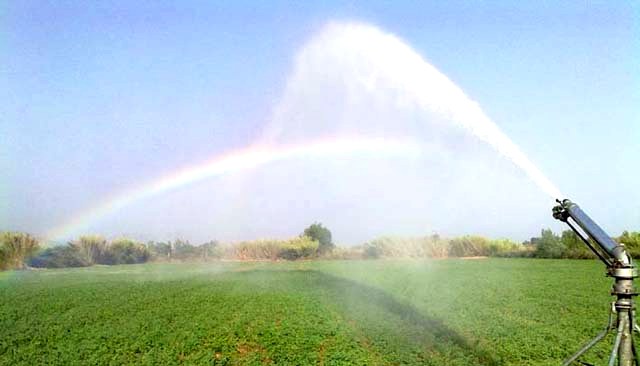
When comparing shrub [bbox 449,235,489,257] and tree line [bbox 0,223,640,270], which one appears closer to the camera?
tree line [bbox 0,223,640,270]

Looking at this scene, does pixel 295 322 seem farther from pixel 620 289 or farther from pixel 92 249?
pixel 92 249

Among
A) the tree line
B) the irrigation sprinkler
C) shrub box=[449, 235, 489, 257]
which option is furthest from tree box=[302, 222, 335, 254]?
the irrigation sprinkler

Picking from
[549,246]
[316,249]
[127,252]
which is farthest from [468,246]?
[127,252]

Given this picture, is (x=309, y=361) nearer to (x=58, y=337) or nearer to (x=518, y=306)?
(x=58, y=337)

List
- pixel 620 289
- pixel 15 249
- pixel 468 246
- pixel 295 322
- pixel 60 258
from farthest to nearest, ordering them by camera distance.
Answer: pixel 468 246 < pixel 60 258 < pixel 15 249 < pixel 295 322 < pixel 620 289

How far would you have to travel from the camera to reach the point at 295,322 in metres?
12.9

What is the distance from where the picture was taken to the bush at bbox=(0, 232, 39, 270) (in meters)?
27.8

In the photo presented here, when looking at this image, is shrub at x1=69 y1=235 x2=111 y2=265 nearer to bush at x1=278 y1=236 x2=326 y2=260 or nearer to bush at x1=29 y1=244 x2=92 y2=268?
bush at x1=29 y1=244 x2=92 y2=268

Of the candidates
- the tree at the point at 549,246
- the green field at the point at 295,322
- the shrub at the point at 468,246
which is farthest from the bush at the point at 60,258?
the tree at the point at 549,246

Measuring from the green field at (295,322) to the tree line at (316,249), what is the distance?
1416cm

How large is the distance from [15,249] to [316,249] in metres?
19.8

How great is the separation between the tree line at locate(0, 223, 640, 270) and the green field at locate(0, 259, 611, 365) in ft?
46.5

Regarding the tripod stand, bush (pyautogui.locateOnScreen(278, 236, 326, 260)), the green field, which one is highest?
bush (pyautogui.locateOnScreen(278, 236, 326, 260))

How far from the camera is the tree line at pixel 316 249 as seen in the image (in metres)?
32.8
